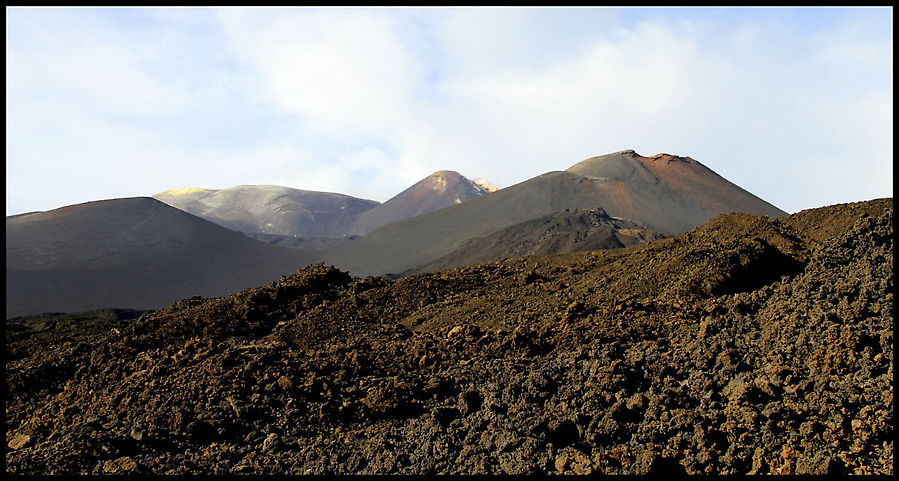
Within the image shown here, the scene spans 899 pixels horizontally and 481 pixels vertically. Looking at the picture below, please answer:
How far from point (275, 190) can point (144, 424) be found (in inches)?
5198

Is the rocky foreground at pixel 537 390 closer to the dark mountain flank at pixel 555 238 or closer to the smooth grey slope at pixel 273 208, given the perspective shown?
the dark mountain flank at pixel 555 238

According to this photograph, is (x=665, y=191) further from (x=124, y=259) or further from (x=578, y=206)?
(x=124, y=259)

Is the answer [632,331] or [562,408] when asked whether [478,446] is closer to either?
[562,408]

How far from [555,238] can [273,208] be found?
92039 mm

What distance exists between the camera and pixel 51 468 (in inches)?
238

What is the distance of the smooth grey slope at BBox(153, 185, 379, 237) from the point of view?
116 m

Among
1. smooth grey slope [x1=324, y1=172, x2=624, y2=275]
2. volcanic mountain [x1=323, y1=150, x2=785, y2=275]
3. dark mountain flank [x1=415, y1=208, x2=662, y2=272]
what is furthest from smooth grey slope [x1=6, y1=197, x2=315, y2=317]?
dark mountain flank [x1=415, y1=208, x2=662, y2=272]

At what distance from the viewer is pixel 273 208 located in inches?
4889

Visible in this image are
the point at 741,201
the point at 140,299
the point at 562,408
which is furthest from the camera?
the point at 741,201

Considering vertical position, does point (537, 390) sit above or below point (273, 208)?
below

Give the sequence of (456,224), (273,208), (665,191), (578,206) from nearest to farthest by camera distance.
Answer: (578,206) → (456,224) → (665,191) → (273,208)

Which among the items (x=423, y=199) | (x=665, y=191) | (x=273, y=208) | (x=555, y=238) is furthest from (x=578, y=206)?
(x=273, y=208)

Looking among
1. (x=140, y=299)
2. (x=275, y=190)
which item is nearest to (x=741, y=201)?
(x=140, y=299)

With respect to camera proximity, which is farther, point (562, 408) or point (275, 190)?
point (275, 190)
